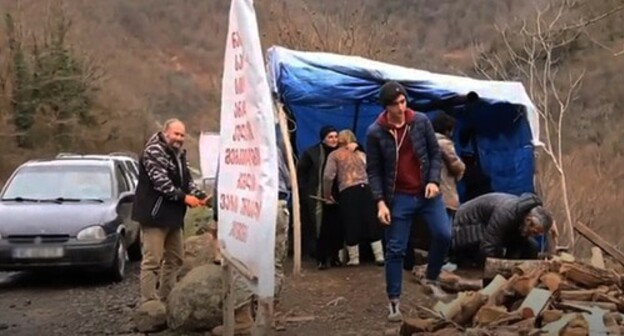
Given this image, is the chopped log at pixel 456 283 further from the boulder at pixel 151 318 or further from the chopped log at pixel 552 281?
the boulder at pixel 151 318

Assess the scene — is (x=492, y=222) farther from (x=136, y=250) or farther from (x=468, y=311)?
(x=136, y=250)

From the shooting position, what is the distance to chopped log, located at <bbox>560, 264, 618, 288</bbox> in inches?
306

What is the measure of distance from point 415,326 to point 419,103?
17.0ft

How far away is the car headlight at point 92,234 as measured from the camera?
1123 centimetres

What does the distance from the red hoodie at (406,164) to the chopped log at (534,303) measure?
47.8 inches

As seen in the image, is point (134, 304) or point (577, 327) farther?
point (134, 304)

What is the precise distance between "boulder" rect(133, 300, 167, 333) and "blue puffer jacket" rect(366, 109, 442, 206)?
211 centimetres

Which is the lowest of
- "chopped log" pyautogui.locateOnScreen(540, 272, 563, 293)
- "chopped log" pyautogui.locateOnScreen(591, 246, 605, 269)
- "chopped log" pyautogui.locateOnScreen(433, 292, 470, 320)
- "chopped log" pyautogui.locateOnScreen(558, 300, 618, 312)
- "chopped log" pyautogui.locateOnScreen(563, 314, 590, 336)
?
"chopped log" pyautogui.locateOnScreen(433, 292, 470, 320)

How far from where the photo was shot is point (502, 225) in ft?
30.5

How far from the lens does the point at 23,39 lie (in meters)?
43.6

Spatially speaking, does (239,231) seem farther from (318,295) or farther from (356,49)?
(356,49)

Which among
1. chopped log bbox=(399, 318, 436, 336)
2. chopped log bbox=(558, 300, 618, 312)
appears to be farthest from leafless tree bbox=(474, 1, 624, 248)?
chopped log bbox=(399, 318, 436, 336)

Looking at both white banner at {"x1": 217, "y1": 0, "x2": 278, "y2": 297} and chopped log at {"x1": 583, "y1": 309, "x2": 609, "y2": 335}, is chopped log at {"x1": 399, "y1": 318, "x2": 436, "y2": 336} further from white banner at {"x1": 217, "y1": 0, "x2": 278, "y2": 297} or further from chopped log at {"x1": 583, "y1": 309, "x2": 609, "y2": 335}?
white banner at {"x1": 217, "y1": 0, "x2": 278, "y2": 297}

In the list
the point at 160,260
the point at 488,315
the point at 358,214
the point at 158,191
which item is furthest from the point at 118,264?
the point at 488,315
